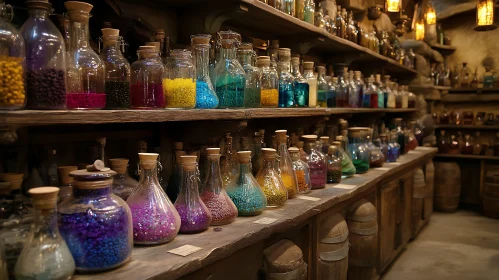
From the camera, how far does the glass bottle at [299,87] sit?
2160 mm

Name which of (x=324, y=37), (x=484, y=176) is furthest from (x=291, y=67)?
(x=484, y=176)

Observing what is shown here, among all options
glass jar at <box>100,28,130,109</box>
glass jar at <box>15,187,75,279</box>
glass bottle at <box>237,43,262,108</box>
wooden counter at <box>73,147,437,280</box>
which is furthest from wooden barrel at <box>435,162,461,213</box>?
glass jar at <box>15,187,75,279</box>

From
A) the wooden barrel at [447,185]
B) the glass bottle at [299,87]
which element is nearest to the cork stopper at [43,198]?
the glass bottle at [299,87]

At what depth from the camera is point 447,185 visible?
512 centimetres

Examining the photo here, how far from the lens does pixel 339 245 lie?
203 centimetres

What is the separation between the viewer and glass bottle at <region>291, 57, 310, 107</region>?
216cm

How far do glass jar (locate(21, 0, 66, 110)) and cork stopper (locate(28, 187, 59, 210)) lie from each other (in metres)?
0.19

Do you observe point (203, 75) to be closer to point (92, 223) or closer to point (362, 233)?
point (92, 223)

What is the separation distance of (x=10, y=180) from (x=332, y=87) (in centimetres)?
206

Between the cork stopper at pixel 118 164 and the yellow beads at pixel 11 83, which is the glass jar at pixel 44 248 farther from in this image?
the cork stopper at pixel 118 164

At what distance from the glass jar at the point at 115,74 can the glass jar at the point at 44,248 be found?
1.15ft

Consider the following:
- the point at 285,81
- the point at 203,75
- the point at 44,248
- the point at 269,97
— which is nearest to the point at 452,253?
the point at 285,81

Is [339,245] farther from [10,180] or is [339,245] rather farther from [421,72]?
[421,72]

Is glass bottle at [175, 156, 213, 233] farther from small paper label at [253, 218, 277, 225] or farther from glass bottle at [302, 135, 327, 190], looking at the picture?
glass bottle at [302, 135, 327, 190]
